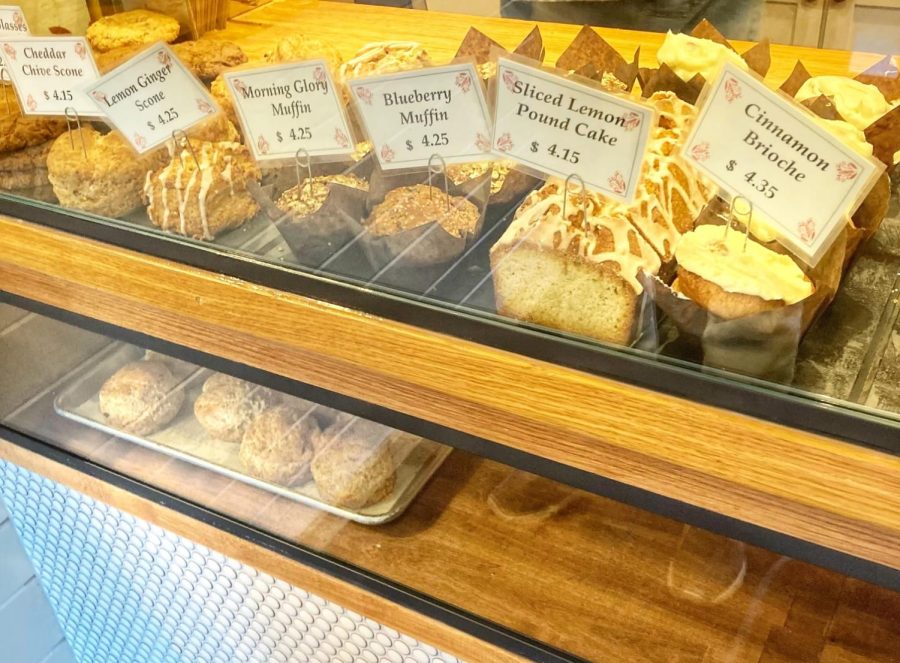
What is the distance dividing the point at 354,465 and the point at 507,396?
54 centimetres

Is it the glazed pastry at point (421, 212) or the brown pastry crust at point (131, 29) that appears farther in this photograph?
the brown pastry crust at point (131, 29)

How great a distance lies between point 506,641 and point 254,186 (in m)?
0.70

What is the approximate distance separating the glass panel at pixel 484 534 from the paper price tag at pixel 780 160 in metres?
0.52

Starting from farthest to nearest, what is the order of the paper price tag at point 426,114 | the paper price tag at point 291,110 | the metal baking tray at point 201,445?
the metal baking tray at point 201,445 → the paper price tag at point 291,110 → the paper price tag at point 426,114

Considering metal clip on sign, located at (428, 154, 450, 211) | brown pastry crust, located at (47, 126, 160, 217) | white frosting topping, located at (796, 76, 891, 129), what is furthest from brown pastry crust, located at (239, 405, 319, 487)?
white frosting topping, located at (796, 76, 891, 129)

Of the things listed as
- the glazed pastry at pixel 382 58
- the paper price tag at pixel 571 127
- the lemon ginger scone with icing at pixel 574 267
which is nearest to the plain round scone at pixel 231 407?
the glazed pastry at pixel 382 58

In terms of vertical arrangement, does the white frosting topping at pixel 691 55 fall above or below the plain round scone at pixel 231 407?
above

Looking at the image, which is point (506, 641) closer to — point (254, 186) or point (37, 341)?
point (254, 186)

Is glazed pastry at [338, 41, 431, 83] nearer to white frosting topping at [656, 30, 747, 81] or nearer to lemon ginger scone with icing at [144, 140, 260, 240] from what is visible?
lemon ginger scone with icing at [144, 140, 260, 240]

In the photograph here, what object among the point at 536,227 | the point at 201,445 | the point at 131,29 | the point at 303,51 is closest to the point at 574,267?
the point at 536,227

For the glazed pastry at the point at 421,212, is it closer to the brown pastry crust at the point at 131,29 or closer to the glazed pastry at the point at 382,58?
the glazed pastry at the point at 382,58

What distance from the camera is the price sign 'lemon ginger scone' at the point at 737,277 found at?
91cm

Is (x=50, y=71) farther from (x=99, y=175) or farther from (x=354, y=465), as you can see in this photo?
(x=354, y=465)

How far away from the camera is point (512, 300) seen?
1.02 m
